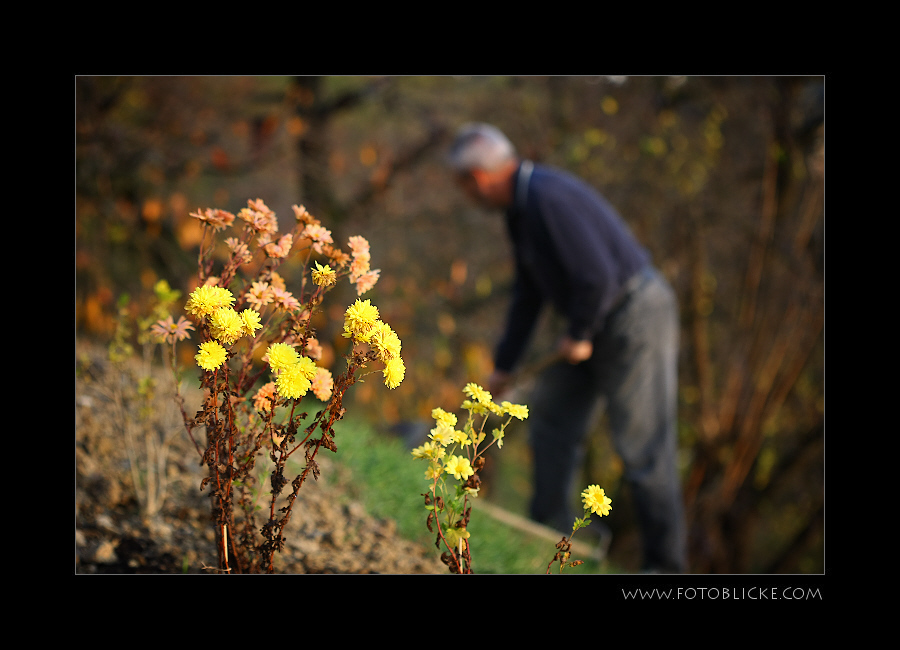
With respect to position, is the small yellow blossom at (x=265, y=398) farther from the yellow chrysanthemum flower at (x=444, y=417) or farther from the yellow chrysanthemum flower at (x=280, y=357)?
the yellow chrysanthemum flower at (x=444, y=417)

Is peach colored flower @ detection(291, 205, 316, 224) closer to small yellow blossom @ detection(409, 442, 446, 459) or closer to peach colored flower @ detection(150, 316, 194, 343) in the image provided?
peach colored flower @ detection(150, 316, 194, 343)

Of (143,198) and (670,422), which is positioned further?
(143,198)

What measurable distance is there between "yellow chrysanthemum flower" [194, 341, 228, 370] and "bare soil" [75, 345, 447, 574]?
26.4 inches

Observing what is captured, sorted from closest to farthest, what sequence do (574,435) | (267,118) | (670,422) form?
(670,422), (574,435), (267,118)

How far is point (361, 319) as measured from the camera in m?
1.25

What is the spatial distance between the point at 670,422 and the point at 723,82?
3286mm

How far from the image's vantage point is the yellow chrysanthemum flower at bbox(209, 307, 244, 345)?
1.22m

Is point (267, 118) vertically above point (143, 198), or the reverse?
point (267, 118)

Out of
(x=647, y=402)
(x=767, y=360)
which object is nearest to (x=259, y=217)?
(x=647, y=402)

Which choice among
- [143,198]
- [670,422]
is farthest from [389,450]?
[143,198]

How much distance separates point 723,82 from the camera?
5.12 meters

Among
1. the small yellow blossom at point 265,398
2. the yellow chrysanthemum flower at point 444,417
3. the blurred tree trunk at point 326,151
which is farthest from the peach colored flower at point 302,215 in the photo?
the blurred tree trunk at point 326,151

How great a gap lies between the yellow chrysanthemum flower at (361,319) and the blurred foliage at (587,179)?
11.1 feet

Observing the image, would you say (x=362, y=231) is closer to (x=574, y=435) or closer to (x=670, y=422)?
(x=574, y=435)
